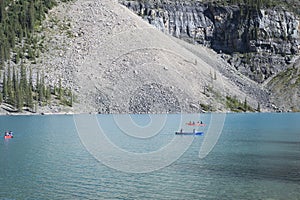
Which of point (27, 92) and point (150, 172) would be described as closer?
point (150, 172)

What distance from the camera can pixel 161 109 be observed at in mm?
179000

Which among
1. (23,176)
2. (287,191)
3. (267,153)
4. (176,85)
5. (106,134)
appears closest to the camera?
(287,191)

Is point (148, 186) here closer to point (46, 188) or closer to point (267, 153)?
point (46, 188)

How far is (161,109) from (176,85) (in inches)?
622

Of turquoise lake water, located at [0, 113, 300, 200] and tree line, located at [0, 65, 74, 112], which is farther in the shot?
tree line, located at [0, 65, 74, 112]

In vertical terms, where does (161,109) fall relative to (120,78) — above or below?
below

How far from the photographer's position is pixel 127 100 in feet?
599

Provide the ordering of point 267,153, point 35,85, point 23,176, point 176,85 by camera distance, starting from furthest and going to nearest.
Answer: point 176,85 → point 35,85 → point 267,153 → point 23,176

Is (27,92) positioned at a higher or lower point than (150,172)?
higher

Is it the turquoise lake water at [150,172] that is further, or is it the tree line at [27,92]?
the tree line at [27,92]

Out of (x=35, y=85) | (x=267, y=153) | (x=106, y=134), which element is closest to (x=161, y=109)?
(x=35, y=85)

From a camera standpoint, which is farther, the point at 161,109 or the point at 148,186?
the point at 161,109

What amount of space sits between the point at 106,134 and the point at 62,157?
37979 millimetres

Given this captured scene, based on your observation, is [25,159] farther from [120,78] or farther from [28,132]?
[120,78]
